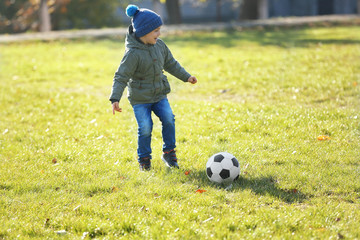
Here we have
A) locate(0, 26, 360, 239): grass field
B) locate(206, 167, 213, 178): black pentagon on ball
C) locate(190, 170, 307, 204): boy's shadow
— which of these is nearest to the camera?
locate(0, 26, 360, 239): grass field

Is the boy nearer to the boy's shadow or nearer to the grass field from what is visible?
the grass field

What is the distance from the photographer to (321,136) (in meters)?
5.70

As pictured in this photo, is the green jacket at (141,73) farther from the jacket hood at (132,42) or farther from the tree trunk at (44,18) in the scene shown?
the tree trunk at (44,18)

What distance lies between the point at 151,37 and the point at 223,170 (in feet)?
5.09

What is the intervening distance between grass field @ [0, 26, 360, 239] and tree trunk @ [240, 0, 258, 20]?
11791 mm

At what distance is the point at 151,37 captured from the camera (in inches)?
182

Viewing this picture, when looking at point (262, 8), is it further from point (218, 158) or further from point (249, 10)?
point (218, 158)

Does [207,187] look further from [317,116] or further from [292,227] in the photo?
[317,116]

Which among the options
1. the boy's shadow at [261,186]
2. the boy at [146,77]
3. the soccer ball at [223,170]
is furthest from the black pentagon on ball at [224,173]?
the boy at [146,77]

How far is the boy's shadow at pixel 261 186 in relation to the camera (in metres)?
4.09

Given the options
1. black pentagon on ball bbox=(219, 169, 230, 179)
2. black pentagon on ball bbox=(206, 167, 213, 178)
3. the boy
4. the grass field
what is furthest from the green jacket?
black pentagon on ball bbox=(219, 169, 230, 179)

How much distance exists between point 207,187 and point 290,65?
7.01 m

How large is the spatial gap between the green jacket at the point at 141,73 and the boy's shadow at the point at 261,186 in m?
0.98

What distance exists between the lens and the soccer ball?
14.4ft
